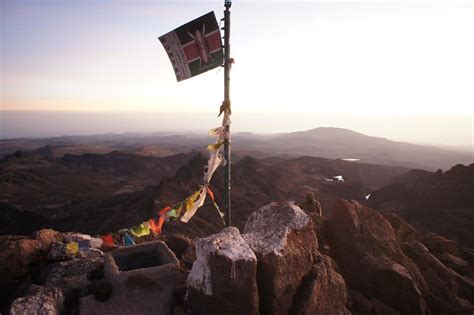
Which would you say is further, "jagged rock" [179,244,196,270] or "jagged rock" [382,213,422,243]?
"jagged rock" [382,213,422,243]

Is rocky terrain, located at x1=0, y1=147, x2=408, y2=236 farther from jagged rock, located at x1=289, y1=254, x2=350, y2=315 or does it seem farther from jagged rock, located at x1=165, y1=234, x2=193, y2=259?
jagged rock, located at x1=289, y1=254, x2=350, y2=315

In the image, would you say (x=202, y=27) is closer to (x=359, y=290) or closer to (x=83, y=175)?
(x=359, y=290)

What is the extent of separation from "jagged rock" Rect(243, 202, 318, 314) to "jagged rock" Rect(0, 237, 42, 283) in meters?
8.56

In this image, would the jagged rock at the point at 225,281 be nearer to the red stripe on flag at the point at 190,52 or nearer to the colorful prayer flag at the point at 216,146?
the colorful prayer flag at the point at 216,146

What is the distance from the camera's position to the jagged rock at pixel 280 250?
28.3 feet

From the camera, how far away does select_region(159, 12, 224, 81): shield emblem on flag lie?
991cm

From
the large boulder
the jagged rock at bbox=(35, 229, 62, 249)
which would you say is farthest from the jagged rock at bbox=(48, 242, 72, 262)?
the jagged rock at bbox=(35, 229, 62, 249)

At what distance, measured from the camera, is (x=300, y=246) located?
31.2ft

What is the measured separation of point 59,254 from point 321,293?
9.52 metres

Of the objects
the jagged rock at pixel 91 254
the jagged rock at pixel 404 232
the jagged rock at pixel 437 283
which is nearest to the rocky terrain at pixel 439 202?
the jagged rock at pixel 404 232

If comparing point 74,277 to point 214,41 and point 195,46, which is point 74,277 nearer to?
point 195,46

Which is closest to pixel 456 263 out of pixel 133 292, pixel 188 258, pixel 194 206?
pixel 188 258

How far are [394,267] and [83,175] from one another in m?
98.7

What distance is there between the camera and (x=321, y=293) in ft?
30.9
